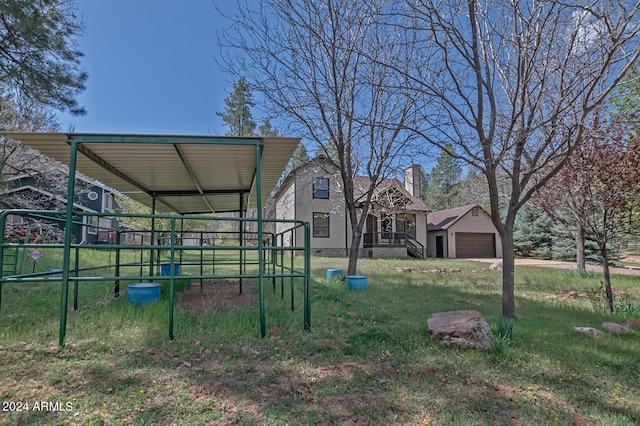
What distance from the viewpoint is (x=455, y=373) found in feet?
10.4

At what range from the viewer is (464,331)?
3.85m

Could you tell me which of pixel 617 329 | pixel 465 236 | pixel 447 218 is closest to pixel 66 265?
pixel 617 329

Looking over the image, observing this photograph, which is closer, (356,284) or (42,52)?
(42,52)

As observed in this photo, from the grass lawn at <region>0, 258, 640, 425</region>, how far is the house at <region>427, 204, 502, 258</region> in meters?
20.0

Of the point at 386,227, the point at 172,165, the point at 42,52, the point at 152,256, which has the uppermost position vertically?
the point at 42,52

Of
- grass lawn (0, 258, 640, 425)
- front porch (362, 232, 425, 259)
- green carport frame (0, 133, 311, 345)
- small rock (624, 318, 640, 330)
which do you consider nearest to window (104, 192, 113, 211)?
front porch (362, 232, 425, 259)

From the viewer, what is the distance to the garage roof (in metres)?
3.84

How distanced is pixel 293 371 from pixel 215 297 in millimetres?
3411

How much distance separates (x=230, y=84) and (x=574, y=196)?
7544 millimetres

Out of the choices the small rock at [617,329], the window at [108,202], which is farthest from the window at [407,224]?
the window at [108,202]

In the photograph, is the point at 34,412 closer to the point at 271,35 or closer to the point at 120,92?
the point at 271,35

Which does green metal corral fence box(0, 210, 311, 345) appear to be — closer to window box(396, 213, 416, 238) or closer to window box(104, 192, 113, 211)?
window box(104, 192, 113, 211)

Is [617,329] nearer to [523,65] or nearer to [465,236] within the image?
[523,65]

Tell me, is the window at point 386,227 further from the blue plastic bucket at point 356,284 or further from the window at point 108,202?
the window at point 108,202
